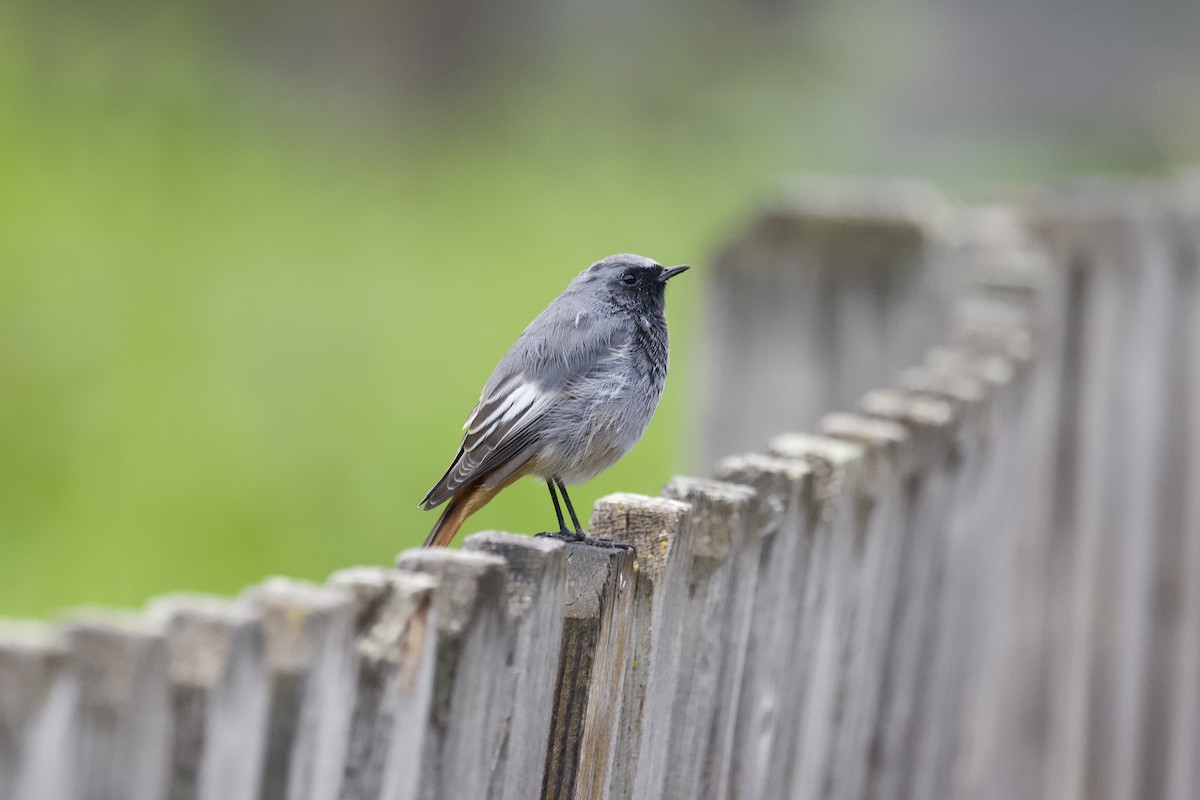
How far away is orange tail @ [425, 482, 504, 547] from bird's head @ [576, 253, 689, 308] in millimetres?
615

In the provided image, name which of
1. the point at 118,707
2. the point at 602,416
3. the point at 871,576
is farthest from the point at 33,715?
the point at 871,576

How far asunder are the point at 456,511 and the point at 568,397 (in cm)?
34

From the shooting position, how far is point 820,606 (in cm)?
267

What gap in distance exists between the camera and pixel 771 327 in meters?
4.71

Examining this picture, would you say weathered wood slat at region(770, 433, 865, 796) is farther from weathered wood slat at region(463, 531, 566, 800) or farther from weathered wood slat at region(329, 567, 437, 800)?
weathered wood slat at region(329, 567, 437, 800)

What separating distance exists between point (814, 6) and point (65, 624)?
40.1 ft

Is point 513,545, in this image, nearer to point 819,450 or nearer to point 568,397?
point 819,450

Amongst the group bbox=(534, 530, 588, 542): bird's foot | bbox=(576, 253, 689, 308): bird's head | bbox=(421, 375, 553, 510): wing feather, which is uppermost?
bbox=(576, 253, 689, 308): bird's head

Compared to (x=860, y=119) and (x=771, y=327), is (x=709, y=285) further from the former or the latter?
(x=860, y=119)

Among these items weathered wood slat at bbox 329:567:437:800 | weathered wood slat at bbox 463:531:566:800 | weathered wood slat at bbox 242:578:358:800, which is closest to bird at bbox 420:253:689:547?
weathered wood slat at bbox 463:531:566:800

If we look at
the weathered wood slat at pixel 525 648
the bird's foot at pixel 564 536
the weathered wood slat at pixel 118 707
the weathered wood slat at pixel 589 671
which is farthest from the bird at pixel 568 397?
the weathered wood slat at pixel 118 707

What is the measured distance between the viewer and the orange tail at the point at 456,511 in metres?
2.78

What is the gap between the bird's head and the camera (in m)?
3.20

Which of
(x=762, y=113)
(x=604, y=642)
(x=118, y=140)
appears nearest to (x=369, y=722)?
(x=604, y=642)
